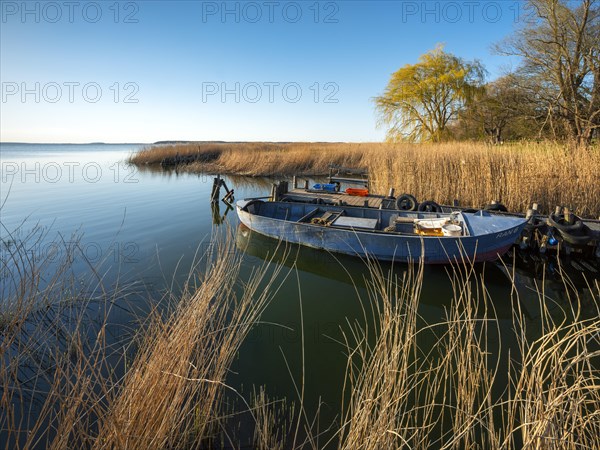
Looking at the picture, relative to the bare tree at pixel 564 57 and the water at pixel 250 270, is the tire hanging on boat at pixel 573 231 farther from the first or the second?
the bare tree at pixel 564 57

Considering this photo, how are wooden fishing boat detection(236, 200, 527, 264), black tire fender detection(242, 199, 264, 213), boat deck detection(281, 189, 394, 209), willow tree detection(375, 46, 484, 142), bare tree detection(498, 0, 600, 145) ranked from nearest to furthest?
1. wooden fishing boat detection(236, 200, 527, 264)
2. black tire fender detection(242, 199, 264, 213)
3. boat deck detection(281, 189, 394, 209)
4. bare tree detection(498, 0, 600, 145)
5. willow tree detection(375, 46, 484, 142)

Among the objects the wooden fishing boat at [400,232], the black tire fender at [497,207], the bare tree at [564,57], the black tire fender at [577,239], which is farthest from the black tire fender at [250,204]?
the bare tree at [564,57]

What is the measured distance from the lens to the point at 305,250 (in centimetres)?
855

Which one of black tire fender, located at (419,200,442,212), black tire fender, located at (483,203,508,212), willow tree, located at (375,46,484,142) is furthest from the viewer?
willow tree, located at (375,46,484,142)

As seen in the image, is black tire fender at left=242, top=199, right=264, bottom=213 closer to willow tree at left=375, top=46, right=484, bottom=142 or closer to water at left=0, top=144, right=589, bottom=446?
water at left=0, top=144, right=589, bottom=446

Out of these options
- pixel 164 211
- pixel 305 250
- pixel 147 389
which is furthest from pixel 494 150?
pixel 164 211

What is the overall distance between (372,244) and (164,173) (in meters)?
22.5

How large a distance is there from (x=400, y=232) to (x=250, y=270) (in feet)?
12.9

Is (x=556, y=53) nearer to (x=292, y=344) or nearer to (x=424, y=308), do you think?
(x=424, y=308)

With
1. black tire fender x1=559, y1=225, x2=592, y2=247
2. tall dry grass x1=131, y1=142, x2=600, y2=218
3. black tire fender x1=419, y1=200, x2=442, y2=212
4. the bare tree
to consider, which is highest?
the bare tree

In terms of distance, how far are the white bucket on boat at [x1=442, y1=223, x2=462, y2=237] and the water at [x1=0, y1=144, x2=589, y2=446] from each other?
920 millimetres

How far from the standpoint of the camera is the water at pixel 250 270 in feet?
13.1

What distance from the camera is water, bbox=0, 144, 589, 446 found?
4.00 m

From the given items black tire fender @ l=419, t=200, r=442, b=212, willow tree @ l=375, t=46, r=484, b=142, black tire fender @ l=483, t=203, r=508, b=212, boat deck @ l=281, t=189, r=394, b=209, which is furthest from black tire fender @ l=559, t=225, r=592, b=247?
willow tree @ l=375, t=46, r=484, b=142
